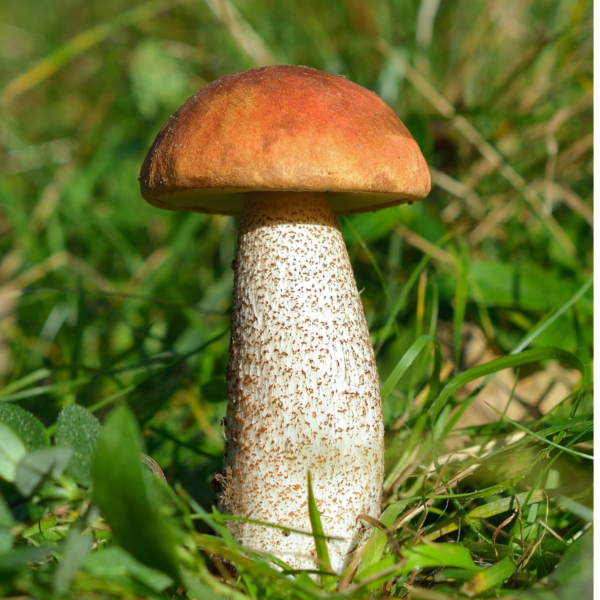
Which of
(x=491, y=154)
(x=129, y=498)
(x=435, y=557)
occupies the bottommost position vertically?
(x=435, y=557)

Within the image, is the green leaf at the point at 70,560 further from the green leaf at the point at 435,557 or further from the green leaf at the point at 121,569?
the green leaf at the point at 435,557

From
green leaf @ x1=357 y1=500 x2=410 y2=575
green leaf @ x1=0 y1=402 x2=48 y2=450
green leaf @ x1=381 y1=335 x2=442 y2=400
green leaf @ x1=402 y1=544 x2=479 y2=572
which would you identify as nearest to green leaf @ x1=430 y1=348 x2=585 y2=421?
green leaf @ x1=381 y1=335 x2=442 y2=400

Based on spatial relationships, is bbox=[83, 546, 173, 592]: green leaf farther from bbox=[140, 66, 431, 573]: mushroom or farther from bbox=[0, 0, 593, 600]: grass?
bbox=[140, 66, 431, 573]: mushroom

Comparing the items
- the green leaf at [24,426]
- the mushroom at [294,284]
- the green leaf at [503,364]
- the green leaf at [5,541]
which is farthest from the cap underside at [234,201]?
the green leaf at [5,541]

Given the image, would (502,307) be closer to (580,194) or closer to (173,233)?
(580,194)

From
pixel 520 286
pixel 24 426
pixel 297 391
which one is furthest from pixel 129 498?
pixel 520 286

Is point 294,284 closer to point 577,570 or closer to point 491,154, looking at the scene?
point 577,570
